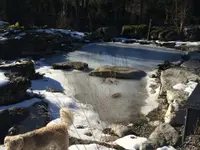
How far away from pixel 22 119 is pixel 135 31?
9.63 meters

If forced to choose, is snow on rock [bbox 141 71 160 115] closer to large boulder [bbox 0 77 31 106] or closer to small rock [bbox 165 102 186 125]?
small rock [bbox 165 102 186 125]

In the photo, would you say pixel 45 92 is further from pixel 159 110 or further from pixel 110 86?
pixel 159 110

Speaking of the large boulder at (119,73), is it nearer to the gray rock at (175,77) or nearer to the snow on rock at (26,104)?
the gray rock at (175,77)

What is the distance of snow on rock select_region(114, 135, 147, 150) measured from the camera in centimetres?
431

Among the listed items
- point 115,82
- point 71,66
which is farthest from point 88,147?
point 71,66

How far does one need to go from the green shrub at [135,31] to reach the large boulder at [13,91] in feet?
28.1

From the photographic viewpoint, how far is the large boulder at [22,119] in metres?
4.97

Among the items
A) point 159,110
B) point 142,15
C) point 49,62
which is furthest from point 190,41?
point 159,110

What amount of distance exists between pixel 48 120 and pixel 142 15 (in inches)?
472

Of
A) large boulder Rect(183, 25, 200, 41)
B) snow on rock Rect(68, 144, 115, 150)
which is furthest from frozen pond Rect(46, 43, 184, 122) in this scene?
large boulder Rect(183, 25, 200, 41)

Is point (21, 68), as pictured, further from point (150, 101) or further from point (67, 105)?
point (150, 101)

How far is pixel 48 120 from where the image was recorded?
5.33m

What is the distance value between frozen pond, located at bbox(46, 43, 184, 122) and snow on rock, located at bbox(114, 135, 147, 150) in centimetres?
104

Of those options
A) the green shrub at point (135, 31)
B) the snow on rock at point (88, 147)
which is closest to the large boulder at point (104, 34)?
the green shrub at point (135, 31)
